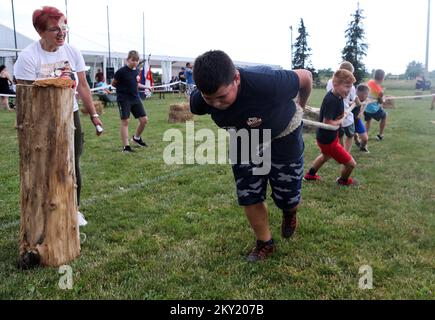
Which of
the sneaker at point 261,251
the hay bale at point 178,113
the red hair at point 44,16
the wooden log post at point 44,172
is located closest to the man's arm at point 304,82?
the sneaker at point 261,251

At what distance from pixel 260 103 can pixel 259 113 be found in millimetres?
78

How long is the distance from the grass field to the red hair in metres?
1.91

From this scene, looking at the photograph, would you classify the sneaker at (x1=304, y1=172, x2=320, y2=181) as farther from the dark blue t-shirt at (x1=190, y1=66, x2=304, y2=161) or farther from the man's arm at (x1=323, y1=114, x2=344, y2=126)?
the dark blue t-shirt at (x1=190, y1=66, x2=304, y2=161)

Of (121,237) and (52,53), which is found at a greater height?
(52,53)

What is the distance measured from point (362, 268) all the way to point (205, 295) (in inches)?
48.2

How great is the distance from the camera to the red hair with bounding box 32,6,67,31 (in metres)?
3.53

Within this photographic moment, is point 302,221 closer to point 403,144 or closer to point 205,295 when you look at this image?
point 205,295

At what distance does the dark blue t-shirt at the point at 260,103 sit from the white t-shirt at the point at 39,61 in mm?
1402

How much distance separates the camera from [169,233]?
4.08 m

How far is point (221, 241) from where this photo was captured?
12.6 feet

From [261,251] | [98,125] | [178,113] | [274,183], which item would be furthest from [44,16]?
[178,113]

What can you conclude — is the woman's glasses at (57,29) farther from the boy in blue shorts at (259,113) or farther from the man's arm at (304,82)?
the man's arm at (304,82)

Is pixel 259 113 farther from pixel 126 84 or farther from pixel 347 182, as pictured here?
pixel 126 84
